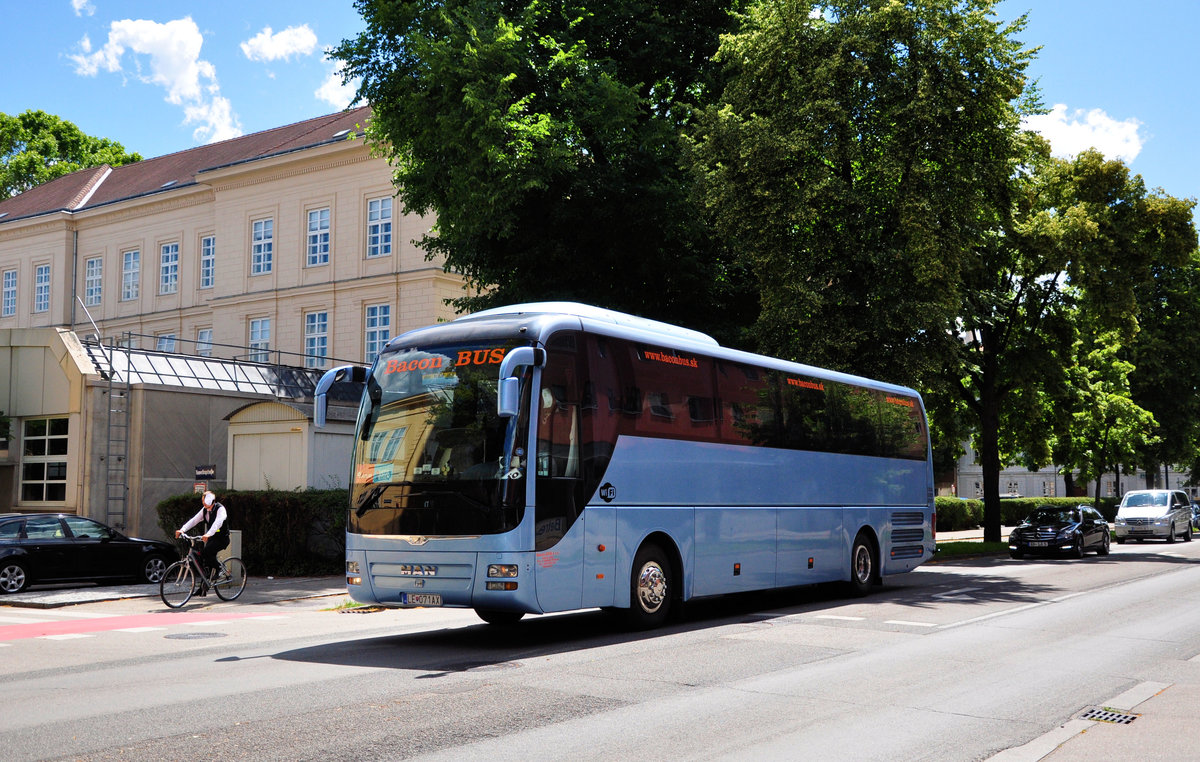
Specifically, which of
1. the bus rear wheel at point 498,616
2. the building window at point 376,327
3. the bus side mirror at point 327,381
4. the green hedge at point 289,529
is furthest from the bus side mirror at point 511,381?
the building window at point 376,327

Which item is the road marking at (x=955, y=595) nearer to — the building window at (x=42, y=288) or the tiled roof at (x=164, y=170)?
the tiled roof at (x=164, y=170)

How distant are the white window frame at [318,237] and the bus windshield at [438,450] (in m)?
35.7

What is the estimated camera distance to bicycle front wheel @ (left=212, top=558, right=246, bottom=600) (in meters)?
18.2

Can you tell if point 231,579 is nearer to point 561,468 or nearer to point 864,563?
point 561,468

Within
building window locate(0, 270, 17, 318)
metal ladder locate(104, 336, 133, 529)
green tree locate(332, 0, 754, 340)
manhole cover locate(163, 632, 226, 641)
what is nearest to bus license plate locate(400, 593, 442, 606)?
manhole cover locate(163, 632, 226, 641)

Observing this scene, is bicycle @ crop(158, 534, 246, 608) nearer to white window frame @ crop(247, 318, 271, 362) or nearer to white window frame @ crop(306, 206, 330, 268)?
white window frame @ crop(306, 206, 330, 268)

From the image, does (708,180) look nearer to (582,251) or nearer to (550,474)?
(582,251)

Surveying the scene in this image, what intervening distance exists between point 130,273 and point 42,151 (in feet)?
59.0

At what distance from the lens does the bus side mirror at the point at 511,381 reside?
10.2 meters

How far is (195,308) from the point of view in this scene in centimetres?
5084

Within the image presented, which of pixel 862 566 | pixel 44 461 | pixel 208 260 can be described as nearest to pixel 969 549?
pixel 862 566

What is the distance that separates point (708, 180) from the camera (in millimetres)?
23234

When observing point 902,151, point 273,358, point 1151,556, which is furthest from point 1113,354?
point 273,358

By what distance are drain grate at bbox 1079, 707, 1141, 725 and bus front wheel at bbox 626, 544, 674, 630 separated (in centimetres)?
545
